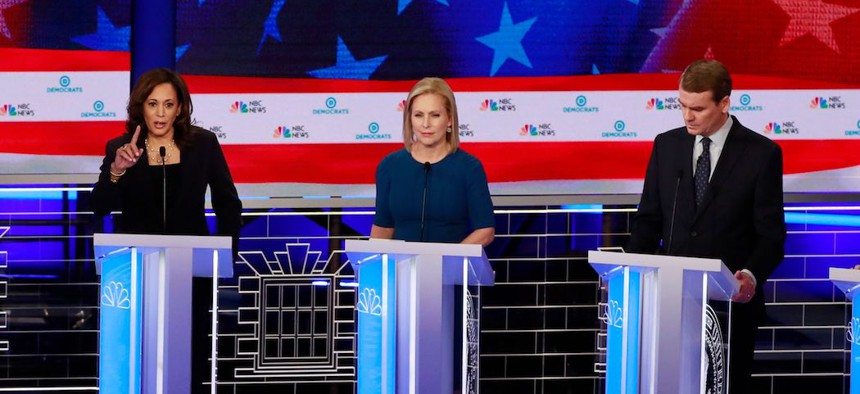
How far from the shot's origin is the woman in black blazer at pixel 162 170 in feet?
13.1

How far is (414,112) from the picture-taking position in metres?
4.01

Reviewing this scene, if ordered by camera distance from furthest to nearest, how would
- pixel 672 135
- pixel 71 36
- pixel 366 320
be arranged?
pixel 71 36 < pixel 672 135 < pixel 366 320

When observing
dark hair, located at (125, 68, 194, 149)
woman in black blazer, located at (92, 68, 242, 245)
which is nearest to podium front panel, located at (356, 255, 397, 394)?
woman in black blazer, located at (92, 68, 242, 245)

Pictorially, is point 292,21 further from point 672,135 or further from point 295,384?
point 672,135

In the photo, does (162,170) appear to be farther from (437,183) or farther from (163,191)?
(437,183)

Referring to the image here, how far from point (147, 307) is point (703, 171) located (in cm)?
186

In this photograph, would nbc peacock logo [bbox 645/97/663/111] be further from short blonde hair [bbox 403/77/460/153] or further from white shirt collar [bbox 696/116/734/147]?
short blonde hair [bbox 403/77/460/153]

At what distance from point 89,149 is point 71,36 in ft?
1.70

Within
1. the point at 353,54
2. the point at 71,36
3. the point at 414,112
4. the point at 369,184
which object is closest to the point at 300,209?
the point at 369,184

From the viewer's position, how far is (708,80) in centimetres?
374

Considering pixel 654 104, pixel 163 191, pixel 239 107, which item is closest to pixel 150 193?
pixel 163 191

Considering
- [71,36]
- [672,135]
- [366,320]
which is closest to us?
[366,320]

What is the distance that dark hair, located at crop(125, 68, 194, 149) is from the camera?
4.04 metres

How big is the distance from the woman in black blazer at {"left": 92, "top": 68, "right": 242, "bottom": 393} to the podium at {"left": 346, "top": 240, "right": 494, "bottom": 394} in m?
Answer: 0.86
